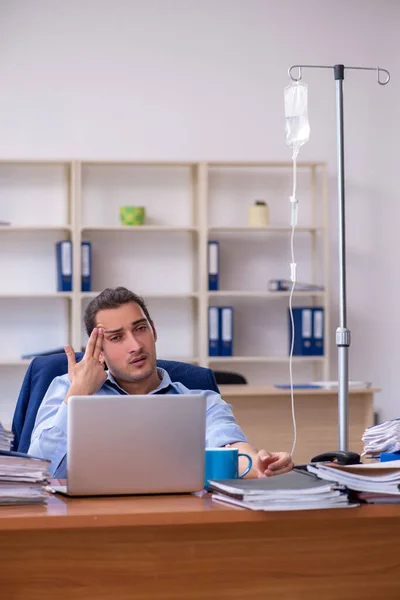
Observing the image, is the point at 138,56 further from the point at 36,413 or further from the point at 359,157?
the point at 36,413

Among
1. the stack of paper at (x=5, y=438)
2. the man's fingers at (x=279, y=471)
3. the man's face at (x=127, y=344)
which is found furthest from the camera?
the man's face at (x=127, y=344)

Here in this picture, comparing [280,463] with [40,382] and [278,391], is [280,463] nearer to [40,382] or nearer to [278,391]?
[40,382]

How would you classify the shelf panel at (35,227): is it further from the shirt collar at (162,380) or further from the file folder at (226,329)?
the shirt collar at (162,380)

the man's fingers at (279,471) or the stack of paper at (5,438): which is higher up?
the stack of paper at (5,438)

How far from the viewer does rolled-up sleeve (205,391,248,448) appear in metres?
2.33

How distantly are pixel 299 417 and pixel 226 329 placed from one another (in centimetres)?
86

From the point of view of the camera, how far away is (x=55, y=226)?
515 cm

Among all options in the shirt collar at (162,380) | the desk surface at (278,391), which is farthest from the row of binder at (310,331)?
the shirt collar at (162,380)

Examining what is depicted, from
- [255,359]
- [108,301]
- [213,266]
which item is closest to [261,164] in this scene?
[213,266]

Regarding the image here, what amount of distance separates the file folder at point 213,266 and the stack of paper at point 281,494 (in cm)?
372

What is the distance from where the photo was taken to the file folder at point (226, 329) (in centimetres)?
526

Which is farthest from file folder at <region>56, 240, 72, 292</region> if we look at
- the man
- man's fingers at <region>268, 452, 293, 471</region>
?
man's fingers at <region>268, 452, 293, 471</region>

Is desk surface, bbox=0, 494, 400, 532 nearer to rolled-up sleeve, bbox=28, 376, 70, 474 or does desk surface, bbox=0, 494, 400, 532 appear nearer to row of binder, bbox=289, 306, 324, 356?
rolled-up sleeve, bbox=28, 376, 70, 474

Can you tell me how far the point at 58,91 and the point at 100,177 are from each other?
0.57m
